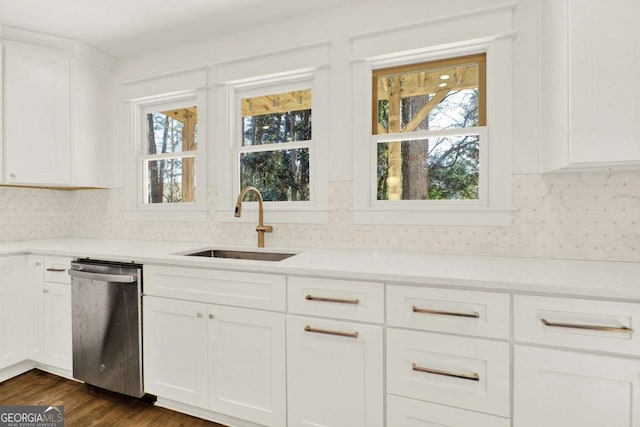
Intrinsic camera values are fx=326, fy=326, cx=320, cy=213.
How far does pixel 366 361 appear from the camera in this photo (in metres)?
1.46

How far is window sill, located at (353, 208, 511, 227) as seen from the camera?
185 centimetres

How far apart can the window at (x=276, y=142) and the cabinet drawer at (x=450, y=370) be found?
1275 mm

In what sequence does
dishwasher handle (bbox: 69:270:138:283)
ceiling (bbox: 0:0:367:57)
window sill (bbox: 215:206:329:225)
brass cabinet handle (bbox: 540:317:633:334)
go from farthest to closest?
window sill (bbox: 215:206:329:225) < ceiling (bbox: 0:0:367:57) < dishwasher handle (bbox: 69:270:138:283) < brass cabinet handle (bbox: 540:317:633:334)

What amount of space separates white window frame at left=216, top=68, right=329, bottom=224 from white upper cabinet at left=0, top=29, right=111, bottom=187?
1215 millimetres

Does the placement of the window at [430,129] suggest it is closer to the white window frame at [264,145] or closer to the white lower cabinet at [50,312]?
the white window frame at [264,145]

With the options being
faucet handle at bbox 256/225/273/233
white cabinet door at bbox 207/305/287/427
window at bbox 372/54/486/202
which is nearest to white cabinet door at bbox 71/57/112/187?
faucet handle at bbox 256/225/273/233

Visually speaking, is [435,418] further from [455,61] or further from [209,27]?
[209,27]

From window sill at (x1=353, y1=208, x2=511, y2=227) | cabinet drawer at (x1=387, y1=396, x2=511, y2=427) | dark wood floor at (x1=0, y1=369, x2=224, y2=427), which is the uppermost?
window sill at (x1=353, y1=208, x2=511, y2=227)

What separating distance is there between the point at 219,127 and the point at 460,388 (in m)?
2.26

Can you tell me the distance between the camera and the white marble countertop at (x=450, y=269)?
1202 mm

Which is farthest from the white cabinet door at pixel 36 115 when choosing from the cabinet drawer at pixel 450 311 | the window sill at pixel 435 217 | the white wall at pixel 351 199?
the cabinet drawer at pixel 450 311

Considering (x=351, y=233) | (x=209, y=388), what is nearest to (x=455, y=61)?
(x=351, y=233)

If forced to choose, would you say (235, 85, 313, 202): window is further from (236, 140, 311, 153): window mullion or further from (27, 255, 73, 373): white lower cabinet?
(27, 255, 73, 373): white lower cabinet

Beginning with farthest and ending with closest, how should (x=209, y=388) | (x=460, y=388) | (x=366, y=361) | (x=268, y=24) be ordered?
(x=268, y=24), (x=209, y=388), (x=366, y=361), (x=460, y=388)
